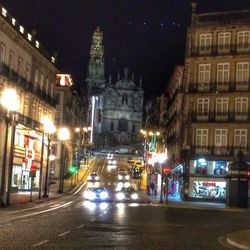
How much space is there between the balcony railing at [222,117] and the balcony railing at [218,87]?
267cm

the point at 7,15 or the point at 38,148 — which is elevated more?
the point at 7,15

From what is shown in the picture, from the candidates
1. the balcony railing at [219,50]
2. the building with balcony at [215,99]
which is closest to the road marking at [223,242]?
the building with balcony at [215,99]

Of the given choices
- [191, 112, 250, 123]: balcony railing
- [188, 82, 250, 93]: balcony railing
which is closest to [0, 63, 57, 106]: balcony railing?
[188, 82, 250, 93]: balcony railing

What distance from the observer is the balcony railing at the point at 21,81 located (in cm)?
6131

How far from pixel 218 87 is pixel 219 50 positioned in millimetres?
4308

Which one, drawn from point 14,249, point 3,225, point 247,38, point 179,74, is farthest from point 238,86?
point 14,249

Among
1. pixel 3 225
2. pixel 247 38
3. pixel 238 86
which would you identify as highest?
pixel 247 38

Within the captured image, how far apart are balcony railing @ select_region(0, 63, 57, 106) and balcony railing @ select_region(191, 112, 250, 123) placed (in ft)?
61.5

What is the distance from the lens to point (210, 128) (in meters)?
73.1

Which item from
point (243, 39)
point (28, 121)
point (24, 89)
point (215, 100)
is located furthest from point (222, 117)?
point (24, 89)

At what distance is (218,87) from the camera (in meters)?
73.1

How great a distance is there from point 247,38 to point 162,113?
52.4 meters

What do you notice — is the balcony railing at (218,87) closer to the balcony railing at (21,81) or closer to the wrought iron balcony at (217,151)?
the wrought iron balcony at (217,151)

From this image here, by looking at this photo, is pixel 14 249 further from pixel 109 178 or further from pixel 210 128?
pixel 109 178
